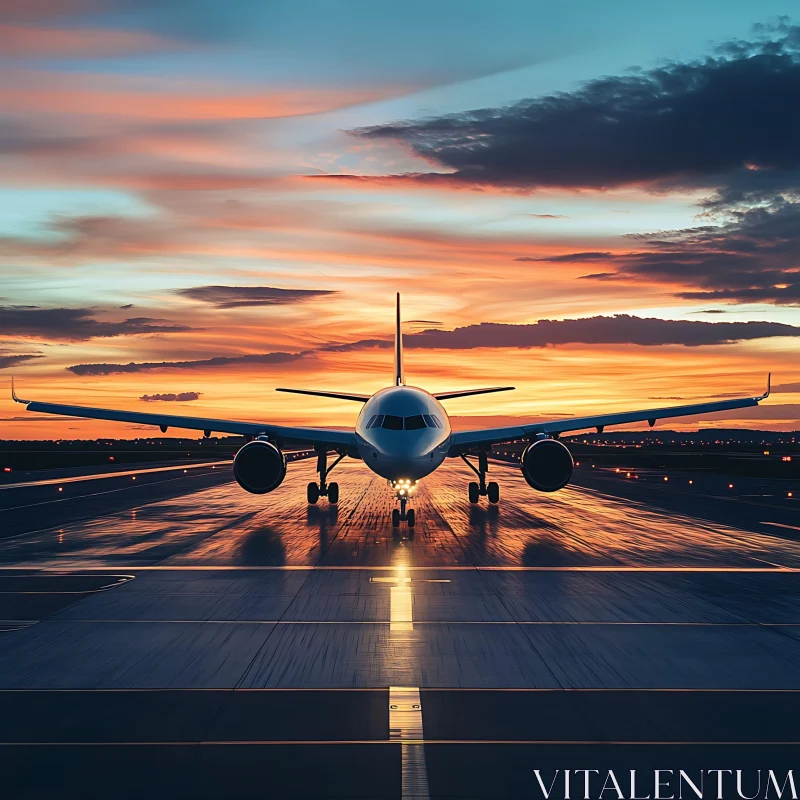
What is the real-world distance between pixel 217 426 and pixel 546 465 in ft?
45.1

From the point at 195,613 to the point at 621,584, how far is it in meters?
8.82

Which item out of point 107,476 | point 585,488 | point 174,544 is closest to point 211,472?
point 107,476

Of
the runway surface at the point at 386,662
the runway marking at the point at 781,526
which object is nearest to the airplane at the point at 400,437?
the runway surface at the point at 386,662

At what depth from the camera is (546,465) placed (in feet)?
100.0

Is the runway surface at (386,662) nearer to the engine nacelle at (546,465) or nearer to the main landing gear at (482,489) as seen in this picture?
the engine nacelle at (546,465)

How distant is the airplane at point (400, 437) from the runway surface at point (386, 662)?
11.7 feet

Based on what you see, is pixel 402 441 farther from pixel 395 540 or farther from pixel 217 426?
pixel 217 426
